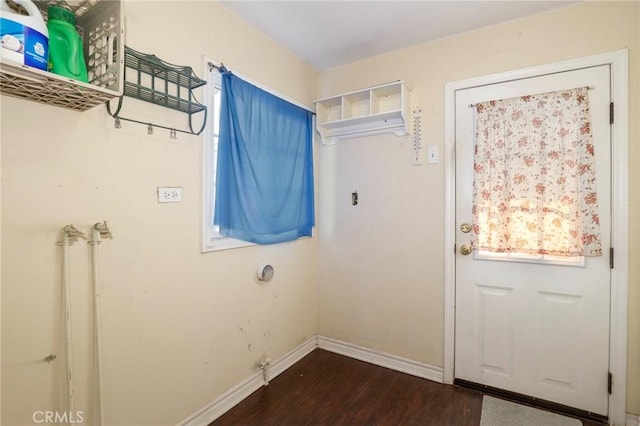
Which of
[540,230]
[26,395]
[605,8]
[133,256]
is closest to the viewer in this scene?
[26,395]

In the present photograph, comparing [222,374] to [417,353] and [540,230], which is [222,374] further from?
[540,230]

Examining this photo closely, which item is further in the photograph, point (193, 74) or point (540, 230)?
point (540, 230)

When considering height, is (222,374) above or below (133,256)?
below

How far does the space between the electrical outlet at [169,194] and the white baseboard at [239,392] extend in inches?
48.3

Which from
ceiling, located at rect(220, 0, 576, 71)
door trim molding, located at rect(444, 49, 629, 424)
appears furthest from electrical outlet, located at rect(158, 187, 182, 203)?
door trim molding, located at rect(444, 49, 629, 424)

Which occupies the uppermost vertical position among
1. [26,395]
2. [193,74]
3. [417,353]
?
[193,74]

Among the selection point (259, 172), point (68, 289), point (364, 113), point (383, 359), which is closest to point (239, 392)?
point (383, 359)

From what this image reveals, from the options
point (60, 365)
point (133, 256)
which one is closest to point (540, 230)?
point (133, 256)

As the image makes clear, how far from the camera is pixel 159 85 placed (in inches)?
60.9

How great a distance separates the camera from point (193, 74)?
169 cm

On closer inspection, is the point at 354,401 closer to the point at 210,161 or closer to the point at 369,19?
the point at 210,161

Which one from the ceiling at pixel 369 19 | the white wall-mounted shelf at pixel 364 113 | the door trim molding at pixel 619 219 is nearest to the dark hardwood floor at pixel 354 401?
the door trim molding at pixel 619 219

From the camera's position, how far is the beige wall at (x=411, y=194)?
1771 mm

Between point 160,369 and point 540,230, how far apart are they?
7.67 feet
